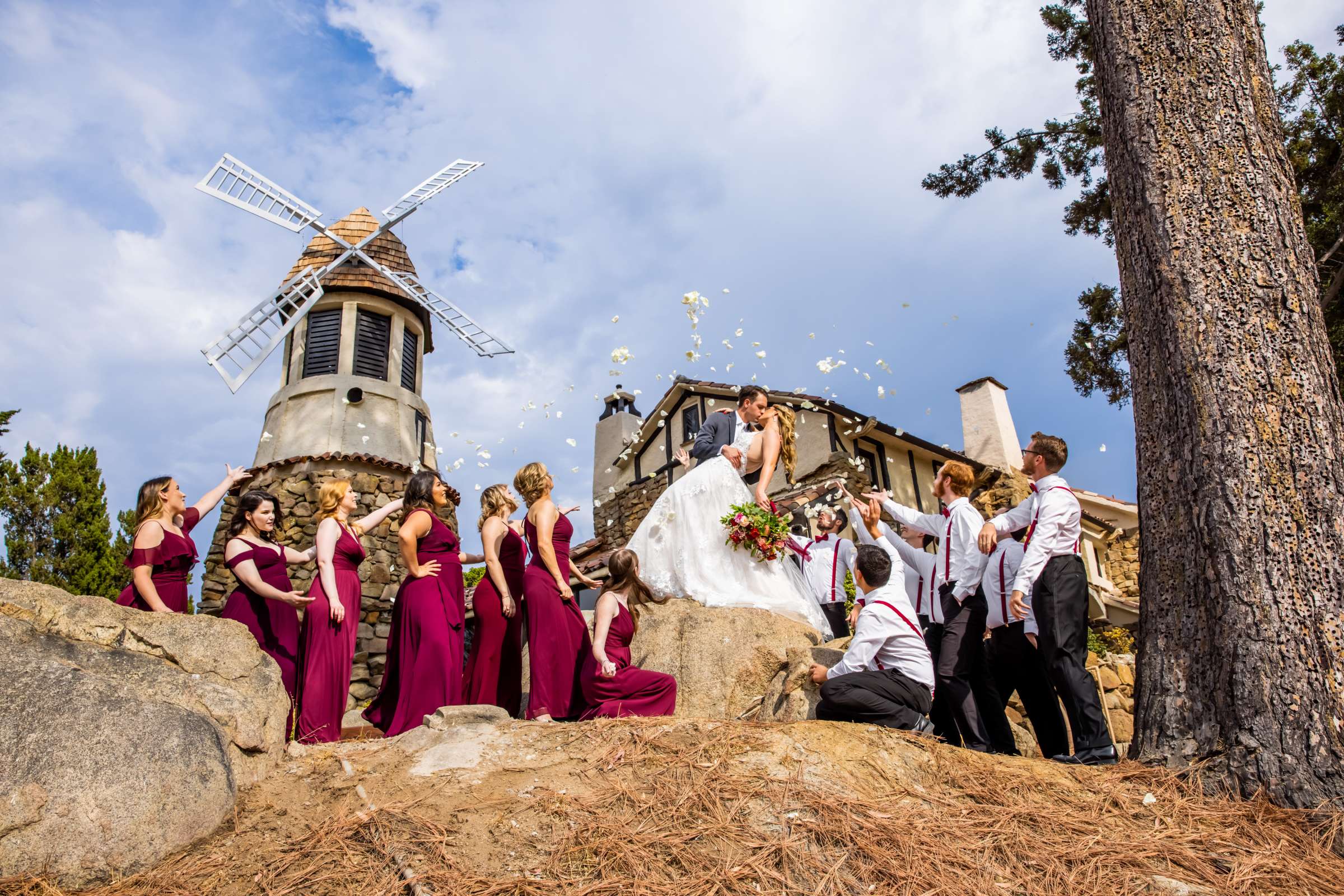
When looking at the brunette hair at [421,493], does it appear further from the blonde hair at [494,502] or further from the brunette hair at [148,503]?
the brunette hair at [148,503]

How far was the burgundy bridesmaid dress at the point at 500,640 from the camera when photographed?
662 centimetres

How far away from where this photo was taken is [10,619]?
3.73 metres

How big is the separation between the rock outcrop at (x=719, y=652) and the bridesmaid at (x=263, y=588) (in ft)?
7.94

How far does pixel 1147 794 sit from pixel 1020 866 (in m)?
1.06

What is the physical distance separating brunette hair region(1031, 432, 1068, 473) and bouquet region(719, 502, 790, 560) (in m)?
2.67

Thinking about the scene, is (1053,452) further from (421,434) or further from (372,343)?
(372,343)

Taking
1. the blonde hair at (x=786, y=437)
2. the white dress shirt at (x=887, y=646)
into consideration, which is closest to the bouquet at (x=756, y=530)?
the blonde hair at (x=786, y=437)

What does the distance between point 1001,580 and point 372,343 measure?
16.7m

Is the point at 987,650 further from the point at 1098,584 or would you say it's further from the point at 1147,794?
the point at 1098,584

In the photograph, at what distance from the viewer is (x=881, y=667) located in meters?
5.16

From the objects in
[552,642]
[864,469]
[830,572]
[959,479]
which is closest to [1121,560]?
[864,469]

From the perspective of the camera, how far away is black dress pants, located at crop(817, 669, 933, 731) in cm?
481

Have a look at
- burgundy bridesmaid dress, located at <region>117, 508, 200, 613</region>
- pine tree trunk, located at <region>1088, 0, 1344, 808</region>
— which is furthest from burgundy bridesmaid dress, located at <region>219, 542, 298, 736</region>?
pine tree trunk, located at <region>1088, 0, 1344, 808</region>

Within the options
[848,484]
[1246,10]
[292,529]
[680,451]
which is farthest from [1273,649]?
[680,451]
